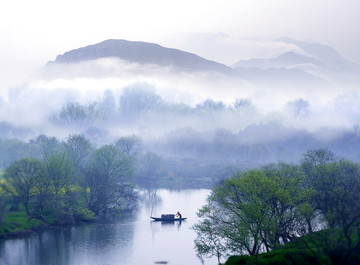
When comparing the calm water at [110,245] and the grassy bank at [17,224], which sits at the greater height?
the grassy bank at [17,224]

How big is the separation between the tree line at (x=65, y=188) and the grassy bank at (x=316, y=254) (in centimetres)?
4248

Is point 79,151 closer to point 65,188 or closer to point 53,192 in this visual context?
point 65,188

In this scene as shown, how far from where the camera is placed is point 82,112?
178250mm

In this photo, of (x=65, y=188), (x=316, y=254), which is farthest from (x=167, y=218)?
(x=316, y=254)

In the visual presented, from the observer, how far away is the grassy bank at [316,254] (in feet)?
118

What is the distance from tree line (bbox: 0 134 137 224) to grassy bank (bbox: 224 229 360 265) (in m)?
42.5

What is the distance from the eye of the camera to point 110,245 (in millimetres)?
65938

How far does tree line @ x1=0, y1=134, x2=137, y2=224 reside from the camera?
7512cm

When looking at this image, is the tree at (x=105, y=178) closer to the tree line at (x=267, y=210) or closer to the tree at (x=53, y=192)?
the tree at (x=53, y=192)

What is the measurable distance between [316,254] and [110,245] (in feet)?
114

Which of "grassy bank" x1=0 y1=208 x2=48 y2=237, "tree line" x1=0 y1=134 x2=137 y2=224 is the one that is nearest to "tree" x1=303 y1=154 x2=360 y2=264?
"tree line" x1=0 y1=134 x2=137 y2=224

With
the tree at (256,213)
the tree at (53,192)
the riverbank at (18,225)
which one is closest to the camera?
the tree at (256,213)

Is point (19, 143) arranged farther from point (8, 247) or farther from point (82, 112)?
point (8, 247)

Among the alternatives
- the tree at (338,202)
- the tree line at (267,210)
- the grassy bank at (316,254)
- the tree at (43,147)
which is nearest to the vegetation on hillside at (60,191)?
the tree at (43,147)
